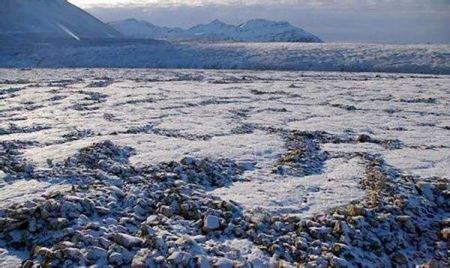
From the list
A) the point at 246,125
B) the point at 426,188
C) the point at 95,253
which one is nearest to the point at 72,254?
the point at 95,253

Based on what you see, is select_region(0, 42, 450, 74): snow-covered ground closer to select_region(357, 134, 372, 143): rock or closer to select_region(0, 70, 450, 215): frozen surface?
select_region(0, 70, 450, 215): frozen surface

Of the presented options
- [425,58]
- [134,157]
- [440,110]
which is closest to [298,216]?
[134,157]

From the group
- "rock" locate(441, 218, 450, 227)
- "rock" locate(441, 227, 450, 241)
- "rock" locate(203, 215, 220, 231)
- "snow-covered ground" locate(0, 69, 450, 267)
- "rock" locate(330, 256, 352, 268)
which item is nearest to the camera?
"rock" locate(330, 256, 352, 268)

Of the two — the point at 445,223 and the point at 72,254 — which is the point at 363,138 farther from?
the point at 72,254

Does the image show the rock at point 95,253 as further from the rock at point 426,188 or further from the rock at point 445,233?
the rock at point 426,188

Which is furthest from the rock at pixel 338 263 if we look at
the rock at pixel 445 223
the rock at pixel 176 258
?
the rock at pixel 445 223

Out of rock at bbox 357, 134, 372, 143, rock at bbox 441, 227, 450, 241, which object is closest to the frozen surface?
rock at bbox 357, 134, 372, 143

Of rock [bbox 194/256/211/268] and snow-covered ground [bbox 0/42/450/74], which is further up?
snow-covered ground [bbox 0/42/450/74]

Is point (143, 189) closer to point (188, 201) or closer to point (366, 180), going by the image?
point (188, 201)
